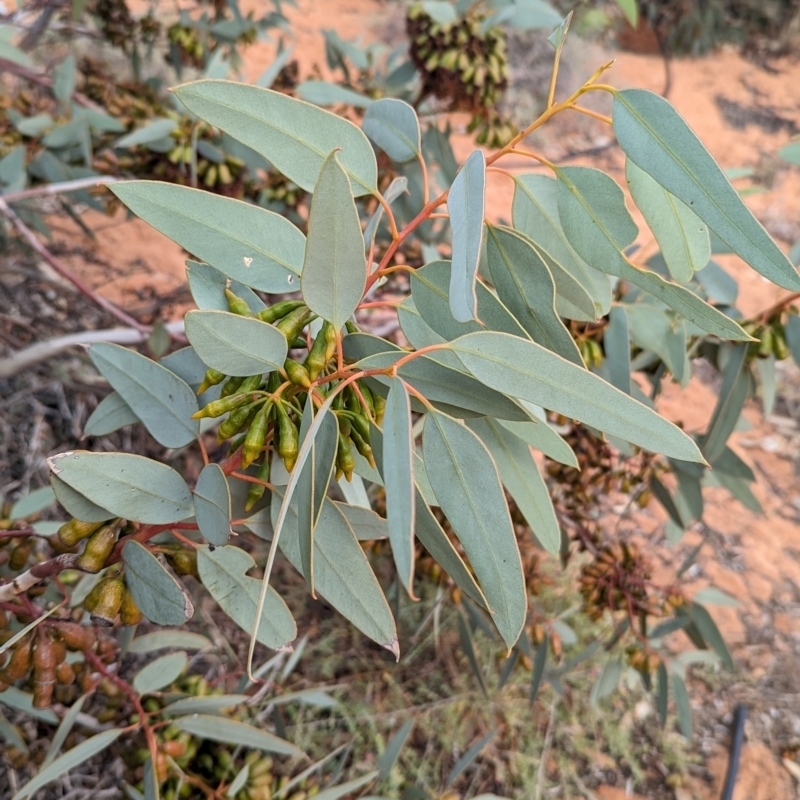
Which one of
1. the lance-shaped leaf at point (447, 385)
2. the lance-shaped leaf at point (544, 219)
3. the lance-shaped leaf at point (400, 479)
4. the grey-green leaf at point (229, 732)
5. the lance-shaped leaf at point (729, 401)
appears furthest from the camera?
the lance-shaped leaf at point (729, 401)

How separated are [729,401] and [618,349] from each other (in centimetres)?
23

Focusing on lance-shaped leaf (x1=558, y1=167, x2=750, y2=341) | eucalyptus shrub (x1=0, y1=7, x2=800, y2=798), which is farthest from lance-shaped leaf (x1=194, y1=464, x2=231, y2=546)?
lance-shaped leaf (x1=558, y1=167, x2=750, y2=341)

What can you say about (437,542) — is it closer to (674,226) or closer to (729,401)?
(674,226)

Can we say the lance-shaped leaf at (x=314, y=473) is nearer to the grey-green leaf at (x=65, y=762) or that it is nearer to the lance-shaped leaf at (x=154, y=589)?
the lance-shaped leaf at (x=154, y=589)

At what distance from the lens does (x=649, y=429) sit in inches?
13.8

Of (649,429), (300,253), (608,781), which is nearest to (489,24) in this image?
(300,253)

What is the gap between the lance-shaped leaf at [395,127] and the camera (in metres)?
0.58

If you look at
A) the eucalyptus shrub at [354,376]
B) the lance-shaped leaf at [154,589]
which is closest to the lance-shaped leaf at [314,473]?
the eucalyptus shrub at [354,376]

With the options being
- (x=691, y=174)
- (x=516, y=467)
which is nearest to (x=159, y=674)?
(x=516, y=467)

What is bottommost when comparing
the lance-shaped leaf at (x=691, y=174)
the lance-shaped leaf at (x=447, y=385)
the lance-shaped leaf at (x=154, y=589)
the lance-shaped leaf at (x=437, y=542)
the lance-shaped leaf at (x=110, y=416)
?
the lance-shaped leaf at (x=154, y=589)

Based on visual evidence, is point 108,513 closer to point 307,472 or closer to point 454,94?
point 307,472

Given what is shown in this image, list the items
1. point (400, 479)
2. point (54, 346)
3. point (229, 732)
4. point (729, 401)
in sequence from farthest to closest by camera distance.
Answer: point (54, 346) → point (729, 401) → point (229, 732) → point (400, 479)

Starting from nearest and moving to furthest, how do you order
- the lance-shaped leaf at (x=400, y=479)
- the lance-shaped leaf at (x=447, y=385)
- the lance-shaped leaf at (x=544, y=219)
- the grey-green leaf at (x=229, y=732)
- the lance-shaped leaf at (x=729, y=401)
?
1. the lance-shaped leaf at (x=400, y=479)
2. the lance-shaped leaf at (x=447, y=385)
3. the lance-shaped leaf at (x=544, y=219)
4. the grey-green leaf at (x=229, y=732)
5. the lance-shaped leaf at (x=729, y=401)

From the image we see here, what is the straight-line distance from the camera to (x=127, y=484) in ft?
1.43
